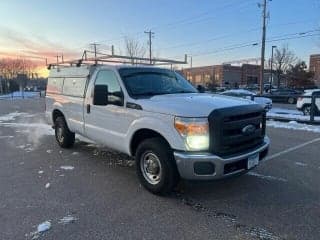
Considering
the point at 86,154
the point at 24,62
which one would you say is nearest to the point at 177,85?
the point at 86,154

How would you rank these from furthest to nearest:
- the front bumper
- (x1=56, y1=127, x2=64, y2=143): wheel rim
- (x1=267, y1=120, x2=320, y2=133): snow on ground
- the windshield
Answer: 1. (x1=267, y1=120, x2=320, y2=133): snow on ground
2. (x1=56, y1=127, x2=64, y2=143): wheel rim
3. the windshield
4. the front bumper

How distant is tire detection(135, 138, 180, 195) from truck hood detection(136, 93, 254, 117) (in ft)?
1.59

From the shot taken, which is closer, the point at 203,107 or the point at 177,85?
the point at 203,107

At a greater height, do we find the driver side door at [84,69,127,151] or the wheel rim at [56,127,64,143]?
the driver side door at [84,69,127,151]

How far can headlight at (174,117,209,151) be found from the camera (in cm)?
452

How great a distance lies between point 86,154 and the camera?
25.3ft

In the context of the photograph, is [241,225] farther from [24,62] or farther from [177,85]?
[24,62]

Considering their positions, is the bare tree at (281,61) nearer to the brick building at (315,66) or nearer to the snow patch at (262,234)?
the brick building at (315,66)

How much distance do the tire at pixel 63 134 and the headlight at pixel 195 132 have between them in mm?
4239

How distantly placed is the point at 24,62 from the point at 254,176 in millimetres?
99059

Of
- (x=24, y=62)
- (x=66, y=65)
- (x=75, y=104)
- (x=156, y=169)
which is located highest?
(x=24, y=62)

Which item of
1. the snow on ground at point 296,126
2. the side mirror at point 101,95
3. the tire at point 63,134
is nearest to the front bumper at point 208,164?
the side mirror at point 101,95

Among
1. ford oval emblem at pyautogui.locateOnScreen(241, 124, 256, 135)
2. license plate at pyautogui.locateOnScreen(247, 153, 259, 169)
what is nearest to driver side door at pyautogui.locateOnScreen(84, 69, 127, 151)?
ford oval emblem at pyautogui.locateOnScreen(241, 124, 256, 135)

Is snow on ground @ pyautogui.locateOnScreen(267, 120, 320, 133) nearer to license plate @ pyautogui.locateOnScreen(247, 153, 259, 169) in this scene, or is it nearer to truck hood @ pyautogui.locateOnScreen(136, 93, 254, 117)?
license plate @ pyautogui.locateOnScreen(247, 153, 259, 169)
